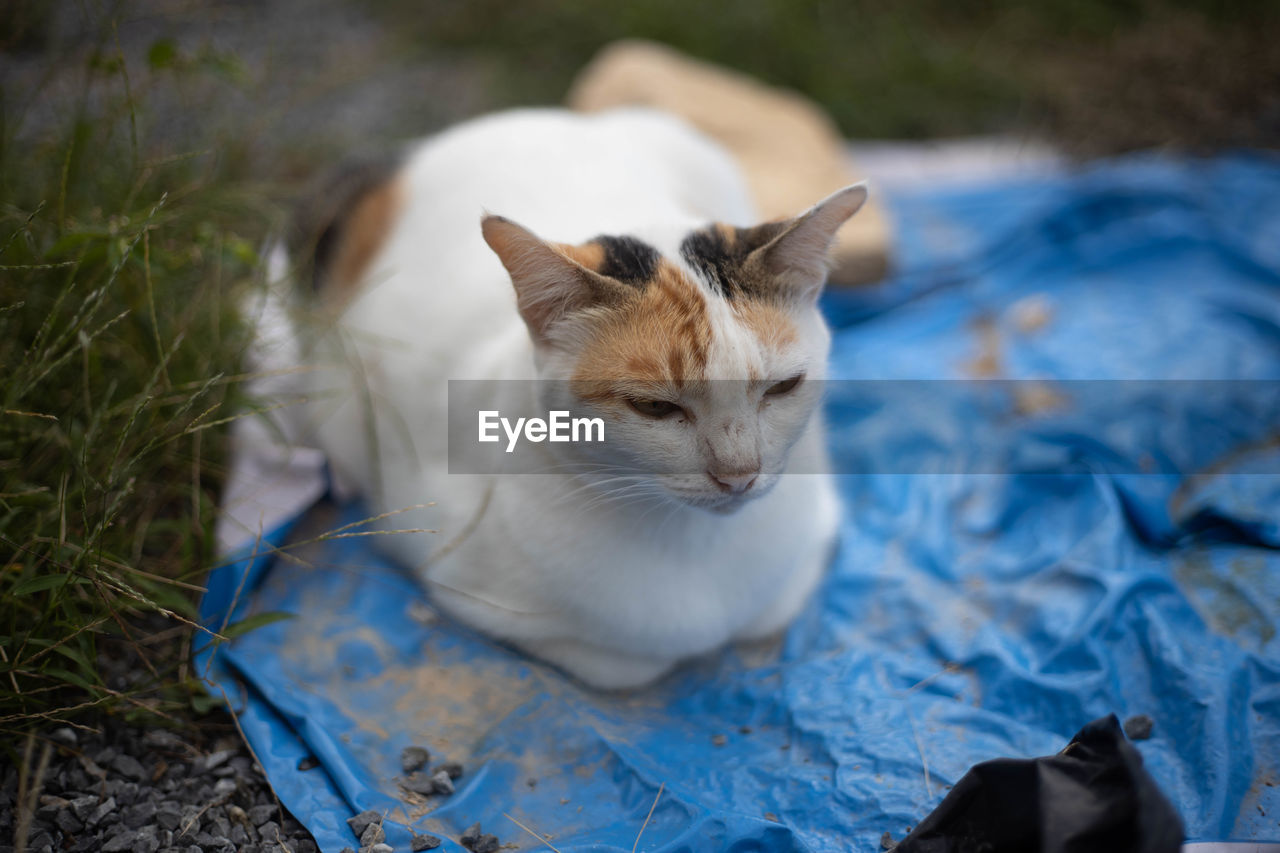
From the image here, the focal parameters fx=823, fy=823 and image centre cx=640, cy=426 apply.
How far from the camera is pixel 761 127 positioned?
4.27m

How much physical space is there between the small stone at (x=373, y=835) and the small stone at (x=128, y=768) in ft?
1.73

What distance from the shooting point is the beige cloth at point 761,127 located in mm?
3602

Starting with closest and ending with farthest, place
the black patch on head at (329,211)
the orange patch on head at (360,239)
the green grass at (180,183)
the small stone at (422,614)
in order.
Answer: the green grass at (180,183)
the small stone at (422,614)
the orange patch on head at (360,239)
the black patch on head at (329,211)

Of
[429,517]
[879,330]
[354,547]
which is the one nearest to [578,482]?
[429,517]

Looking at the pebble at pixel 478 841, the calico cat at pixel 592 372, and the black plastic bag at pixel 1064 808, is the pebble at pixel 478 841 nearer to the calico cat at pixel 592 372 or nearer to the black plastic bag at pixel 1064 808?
the calico cat at pixel 592 372

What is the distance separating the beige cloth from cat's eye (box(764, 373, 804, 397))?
6.37ft

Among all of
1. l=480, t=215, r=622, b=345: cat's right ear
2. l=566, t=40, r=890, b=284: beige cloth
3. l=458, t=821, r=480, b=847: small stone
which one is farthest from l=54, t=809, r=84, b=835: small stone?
l=566, t=40, r=890, b=284: beige cloth

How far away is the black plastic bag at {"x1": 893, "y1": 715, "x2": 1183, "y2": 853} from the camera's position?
50.8 inches

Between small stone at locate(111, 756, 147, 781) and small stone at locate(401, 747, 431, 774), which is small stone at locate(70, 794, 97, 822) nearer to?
small stone at locate(111, 756, 147, 781)

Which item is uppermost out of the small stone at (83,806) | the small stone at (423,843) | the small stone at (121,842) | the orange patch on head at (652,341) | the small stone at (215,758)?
the orange patch on head at (652,341)

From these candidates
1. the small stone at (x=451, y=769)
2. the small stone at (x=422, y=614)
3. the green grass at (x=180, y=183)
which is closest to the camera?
the green grass at (x=180, y=183)

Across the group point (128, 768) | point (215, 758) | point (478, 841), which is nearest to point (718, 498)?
point (478, 841)

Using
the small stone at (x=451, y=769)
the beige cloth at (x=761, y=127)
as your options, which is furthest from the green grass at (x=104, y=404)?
the beige cloth at (x=761, y=127)

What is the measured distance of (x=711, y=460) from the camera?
1615 millimetres
